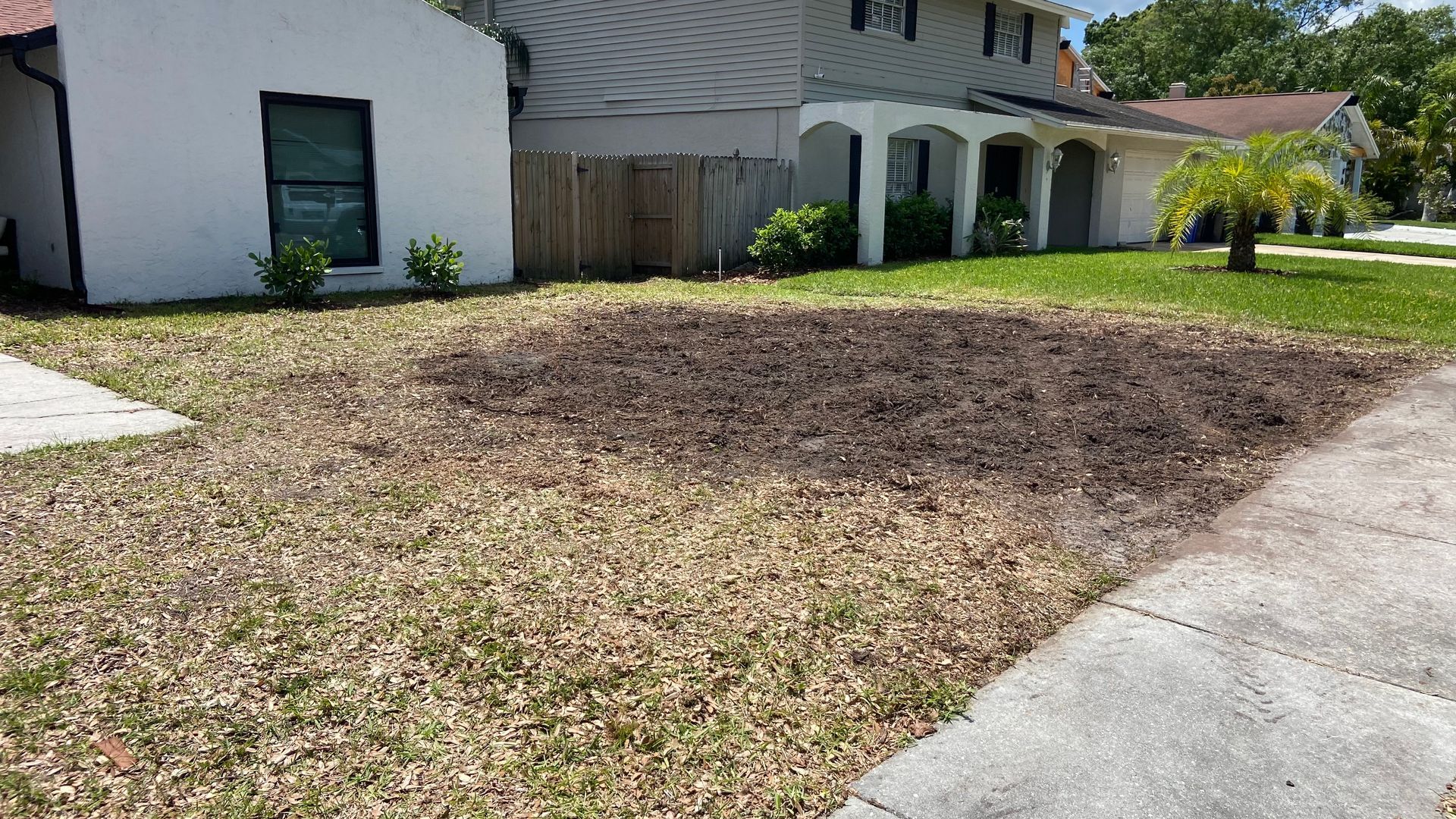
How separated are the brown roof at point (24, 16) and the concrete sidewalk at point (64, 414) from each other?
4.51 meters

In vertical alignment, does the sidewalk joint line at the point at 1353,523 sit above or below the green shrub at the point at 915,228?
below

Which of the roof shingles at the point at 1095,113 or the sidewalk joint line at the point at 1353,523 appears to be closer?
the sidewalk joint line at the point at 1353,523

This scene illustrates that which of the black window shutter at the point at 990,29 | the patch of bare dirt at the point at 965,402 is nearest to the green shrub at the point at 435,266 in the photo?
the patch of bare dirt at the point at 965,402

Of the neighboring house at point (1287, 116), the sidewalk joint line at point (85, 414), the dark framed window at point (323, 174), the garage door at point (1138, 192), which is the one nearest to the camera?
the sidewalk joint line at point (85, 414)

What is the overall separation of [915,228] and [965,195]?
116 cm

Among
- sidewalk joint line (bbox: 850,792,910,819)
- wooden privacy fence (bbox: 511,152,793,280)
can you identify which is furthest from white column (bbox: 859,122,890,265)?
sidewalk joint line (bbox: 850,792,910,819)

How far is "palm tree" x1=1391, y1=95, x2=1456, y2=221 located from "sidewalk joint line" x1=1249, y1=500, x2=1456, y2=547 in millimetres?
39941

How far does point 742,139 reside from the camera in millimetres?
18109

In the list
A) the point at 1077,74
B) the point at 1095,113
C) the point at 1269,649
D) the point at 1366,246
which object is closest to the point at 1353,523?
the point at 1269,649

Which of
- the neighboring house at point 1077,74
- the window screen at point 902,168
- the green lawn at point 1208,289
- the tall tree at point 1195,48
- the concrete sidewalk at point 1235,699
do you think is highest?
the tall tree at point 1195,48

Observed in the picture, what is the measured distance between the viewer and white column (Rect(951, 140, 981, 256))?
1842 centimetres

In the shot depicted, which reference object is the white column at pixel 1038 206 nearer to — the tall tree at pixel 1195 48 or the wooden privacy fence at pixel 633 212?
the wooden privacy fence at pixel 633 212

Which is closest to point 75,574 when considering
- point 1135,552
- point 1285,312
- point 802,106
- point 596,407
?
point 596,407

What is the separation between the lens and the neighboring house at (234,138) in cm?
1004
